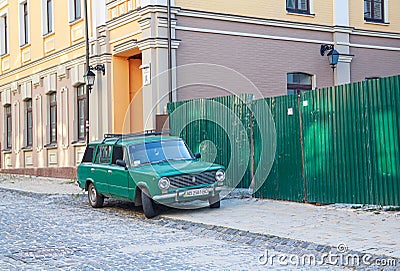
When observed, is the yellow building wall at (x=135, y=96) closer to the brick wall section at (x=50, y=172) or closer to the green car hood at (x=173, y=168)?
the brick wall section at (x=50, y=172)

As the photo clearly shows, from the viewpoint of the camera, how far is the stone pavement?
9.13 meters

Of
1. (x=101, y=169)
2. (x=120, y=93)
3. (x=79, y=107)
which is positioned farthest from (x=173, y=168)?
(x=79, y=107)

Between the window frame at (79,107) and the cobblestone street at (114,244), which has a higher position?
the window frame at (79,107)

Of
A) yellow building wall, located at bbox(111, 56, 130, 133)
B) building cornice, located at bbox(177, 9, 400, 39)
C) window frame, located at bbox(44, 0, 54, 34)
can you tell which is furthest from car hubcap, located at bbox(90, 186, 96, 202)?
window frame, located at bbox(44, 0, 54, 34)

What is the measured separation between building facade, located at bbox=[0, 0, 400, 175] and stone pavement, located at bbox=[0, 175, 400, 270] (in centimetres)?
634

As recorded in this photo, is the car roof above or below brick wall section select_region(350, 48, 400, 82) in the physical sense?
below

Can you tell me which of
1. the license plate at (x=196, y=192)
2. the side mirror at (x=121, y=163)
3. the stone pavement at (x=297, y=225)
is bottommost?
the stone pavement at (x=297, y=225)

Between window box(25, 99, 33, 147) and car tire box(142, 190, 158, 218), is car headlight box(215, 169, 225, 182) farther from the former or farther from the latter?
window box(25, 99, 33, 147)

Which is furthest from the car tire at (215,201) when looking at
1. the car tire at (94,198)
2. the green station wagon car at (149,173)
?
the car tire at (94,198)

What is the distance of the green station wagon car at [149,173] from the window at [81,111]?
28.4 feet

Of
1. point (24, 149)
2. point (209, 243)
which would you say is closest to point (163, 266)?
point (209, 243)

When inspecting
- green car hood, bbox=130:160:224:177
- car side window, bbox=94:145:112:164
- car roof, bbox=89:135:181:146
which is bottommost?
green car hood, bbox=130:160:224:177

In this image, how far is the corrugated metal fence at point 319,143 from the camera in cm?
1190
